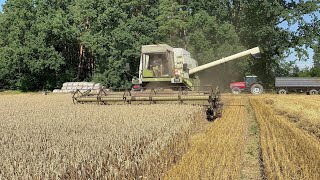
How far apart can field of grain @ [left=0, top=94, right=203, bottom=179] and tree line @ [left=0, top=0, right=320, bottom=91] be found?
21971mm

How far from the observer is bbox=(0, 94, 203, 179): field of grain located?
3908 mm

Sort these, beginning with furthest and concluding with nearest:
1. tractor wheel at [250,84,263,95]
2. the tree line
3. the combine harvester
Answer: the tree line, tractor wheel at [250,84,263,95], the combine harvester

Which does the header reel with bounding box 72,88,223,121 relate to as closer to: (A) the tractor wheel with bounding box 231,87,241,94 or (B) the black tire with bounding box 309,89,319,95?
(A) the tractor wheel with bounding box 231,87,241,94

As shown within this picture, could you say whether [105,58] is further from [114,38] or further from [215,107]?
[215,107]

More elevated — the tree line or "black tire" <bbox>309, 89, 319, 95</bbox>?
the tree line

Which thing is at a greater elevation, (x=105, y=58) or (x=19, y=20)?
(x=19, y=20)

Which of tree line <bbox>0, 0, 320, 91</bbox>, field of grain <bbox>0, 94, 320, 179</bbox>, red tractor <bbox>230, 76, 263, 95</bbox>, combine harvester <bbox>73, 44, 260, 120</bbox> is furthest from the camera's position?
tree line <bbox>0, 0, 320, 91</bbox>

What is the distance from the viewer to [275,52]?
30703 millimetres

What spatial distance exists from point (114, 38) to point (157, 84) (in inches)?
602

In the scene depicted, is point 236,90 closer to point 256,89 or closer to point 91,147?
point 256,89

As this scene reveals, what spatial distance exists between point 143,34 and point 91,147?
26.7m

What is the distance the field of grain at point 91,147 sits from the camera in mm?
3908

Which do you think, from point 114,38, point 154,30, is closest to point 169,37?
point 154,30

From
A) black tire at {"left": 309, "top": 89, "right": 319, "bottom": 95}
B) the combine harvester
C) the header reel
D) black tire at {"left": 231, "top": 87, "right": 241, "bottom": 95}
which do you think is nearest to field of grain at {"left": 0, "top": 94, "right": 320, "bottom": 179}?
the header reel
